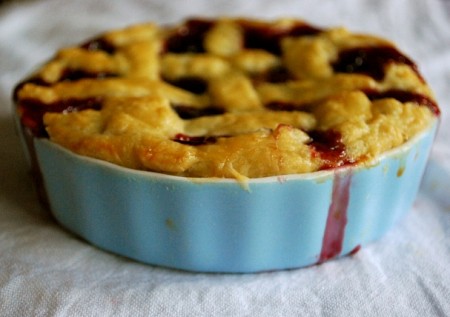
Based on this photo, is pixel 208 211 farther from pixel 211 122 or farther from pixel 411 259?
pixel 411 259

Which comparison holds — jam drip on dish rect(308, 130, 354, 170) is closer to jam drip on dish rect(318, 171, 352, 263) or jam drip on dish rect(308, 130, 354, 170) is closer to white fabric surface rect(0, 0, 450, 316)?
jam drip on dish rect(318, 171, 352, 263)

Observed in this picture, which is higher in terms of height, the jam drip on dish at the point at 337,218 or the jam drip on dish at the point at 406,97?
the jam drip on dish at the point at 406,97

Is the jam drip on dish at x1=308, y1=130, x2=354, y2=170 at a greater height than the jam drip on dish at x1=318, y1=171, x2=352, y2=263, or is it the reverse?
the jam drip on dish at x1=308, y1=130, x2=354, y2=170

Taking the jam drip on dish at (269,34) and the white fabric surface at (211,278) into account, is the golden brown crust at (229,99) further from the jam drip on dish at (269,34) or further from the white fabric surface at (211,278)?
the white fabric surface at (211,278)

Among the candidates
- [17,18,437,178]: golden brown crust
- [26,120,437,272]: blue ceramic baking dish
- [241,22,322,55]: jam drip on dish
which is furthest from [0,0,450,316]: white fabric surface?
[241,22,322,55]: jam drip on dish

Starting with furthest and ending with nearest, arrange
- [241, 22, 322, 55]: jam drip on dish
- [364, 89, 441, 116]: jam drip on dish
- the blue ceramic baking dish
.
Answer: [241, 22, 322, 55]: jam drip on dish
[364, 89, 441, 116]: jam drip on dish
the blue ceramic baking dish

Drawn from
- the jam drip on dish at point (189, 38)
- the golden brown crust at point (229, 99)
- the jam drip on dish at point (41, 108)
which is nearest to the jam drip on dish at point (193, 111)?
the golden brown crust at point (229, 99)

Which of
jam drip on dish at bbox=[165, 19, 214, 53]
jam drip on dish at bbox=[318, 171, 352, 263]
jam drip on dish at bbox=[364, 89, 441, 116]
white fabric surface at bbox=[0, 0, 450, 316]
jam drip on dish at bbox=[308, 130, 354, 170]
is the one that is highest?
jam drip on dish at bbox=[308, 130, 354, 170]

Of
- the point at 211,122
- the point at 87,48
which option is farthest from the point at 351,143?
Answer: the point at 87,48
